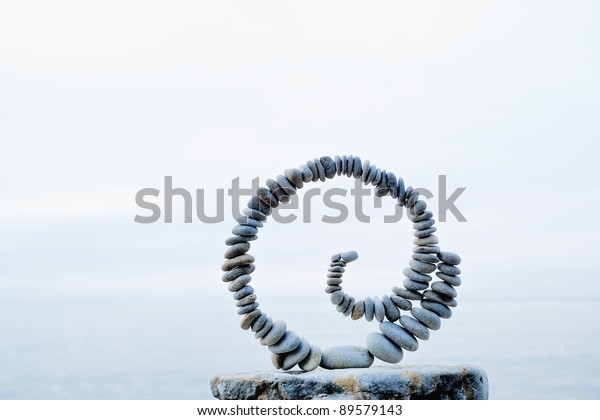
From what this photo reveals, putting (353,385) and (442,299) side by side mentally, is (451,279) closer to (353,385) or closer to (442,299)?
(442,299)

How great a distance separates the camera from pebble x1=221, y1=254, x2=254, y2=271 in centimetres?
478

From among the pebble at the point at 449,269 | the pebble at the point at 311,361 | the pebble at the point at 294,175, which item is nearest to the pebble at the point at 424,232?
the pebble at the point at 449,269

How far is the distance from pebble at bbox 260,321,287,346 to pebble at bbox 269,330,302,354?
0.03 metres

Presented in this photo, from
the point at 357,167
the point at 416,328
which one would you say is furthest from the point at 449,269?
the point at 357,167

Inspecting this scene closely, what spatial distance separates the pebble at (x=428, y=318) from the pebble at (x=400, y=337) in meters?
0.11

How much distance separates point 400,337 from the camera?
192 inches

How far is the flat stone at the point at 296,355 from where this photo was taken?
4.77m

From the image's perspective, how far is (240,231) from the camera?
478 centimetres

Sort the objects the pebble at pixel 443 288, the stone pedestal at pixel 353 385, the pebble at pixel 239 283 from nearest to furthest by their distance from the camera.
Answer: the stone pedestal at pixel 353 385 → the pebble at pixel 239 283 → the pebble at pixel 443 288

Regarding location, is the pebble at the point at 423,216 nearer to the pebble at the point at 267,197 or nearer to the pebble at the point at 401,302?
the pebble at the point at 401,302

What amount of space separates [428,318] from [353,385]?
69 centimetres

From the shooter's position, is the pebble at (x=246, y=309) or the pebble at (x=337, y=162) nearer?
the pebble at (x=246, y=309)

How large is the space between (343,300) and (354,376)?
0.52 metres
